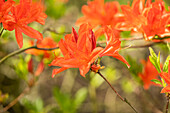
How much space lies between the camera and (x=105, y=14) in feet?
3.80

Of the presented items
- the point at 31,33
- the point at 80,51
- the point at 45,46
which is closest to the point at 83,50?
the point at 80,51

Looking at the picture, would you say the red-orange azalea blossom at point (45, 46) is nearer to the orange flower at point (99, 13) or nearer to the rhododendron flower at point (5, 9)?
the orange flower at point (99, 13)

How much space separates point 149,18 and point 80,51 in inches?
11.6

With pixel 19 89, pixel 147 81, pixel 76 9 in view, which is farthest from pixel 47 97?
pixel 147 81

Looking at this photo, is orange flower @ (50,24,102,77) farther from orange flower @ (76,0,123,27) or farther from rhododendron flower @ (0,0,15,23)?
orange flower @ (76,0,123,27)

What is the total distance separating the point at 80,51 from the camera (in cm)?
65

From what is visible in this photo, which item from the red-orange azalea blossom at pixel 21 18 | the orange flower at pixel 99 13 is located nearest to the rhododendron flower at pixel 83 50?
the red-orange azalea blossom at pixel 21 18

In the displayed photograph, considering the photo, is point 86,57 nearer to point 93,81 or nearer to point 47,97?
point 93,81

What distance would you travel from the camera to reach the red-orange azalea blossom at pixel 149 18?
0.77 m

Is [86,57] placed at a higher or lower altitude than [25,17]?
lower

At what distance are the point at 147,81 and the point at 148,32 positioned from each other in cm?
42

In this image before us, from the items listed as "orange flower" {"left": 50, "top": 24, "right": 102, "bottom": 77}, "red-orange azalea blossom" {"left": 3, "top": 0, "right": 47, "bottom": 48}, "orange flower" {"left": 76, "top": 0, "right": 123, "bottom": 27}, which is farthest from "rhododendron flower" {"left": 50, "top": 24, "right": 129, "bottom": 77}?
"orange flower" {"left": 76, "top": 0, "right": 123, "bottom": 27}

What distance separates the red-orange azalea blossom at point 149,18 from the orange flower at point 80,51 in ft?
0.72

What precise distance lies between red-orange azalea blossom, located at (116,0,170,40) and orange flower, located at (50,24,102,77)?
219 mm
